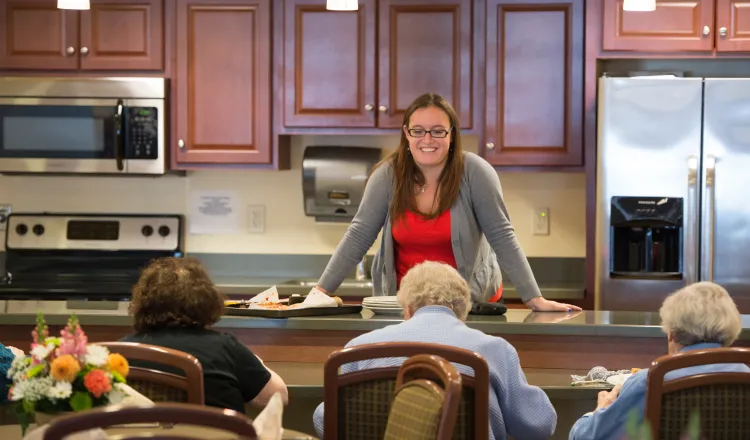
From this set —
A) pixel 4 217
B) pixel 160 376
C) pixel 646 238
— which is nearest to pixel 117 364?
pixel 160 376

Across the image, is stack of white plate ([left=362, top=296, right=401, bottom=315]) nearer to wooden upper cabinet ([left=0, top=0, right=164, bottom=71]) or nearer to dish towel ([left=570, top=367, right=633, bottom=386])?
dish towel ([left=570, top=367, right=633, bottom=386])

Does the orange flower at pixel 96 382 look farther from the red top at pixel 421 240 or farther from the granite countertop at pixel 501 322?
the red top at pixel 421 240

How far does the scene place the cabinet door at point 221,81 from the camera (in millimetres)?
4723

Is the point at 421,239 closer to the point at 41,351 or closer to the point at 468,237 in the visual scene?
the point at 468,237

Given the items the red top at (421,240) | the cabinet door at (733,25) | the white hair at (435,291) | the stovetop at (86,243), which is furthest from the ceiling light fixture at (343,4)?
the stovetop at (86,243)

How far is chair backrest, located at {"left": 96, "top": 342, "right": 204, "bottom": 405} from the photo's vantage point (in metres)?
2.09

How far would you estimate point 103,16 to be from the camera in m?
4.77

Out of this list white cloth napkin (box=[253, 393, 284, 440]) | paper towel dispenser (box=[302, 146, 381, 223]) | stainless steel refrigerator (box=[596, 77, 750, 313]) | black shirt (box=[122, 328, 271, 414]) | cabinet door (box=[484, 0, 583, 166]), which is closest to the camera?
white cloth napkin (box=[253, 393, 284, 440])

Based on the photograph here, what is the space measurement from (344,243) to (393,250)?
156 millimetres

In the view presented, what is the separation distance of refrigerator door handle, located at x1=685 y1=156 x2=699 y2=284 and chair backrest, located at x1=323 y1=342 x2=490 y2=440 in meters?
2.47

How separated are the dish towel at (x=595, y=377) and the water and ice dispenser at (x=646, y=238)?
5.29 ft

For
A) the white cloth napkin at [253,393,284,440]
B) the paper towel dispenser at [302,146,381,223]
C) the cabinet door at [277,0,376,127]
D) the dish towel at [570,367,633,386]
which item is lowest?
the dish towel at [570,367,633,386]

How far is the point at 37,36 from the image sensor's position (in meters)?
4.79

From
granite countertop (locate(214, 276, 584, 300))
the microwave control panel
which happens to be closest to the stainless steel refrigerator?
granite countertop (locate(214, 276, 584, 300))
